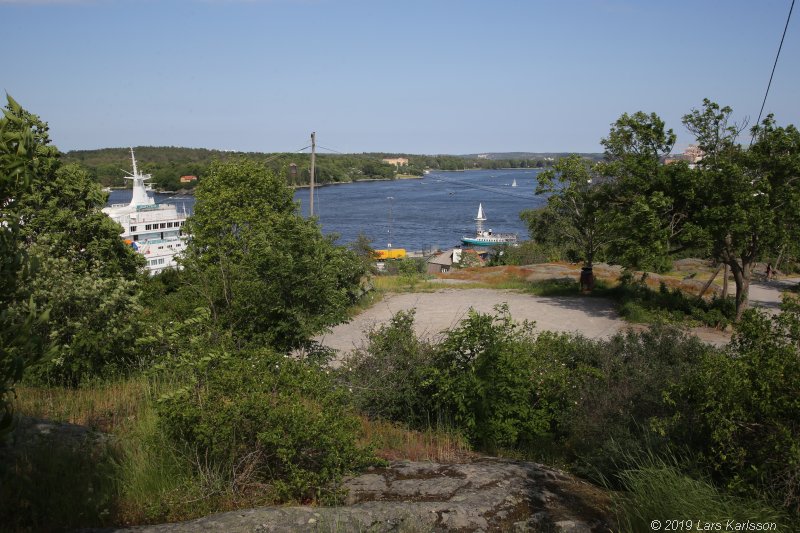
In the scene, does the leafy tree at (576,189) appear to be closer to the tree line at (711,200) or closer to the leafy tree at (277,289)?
the tree line at (711,200)

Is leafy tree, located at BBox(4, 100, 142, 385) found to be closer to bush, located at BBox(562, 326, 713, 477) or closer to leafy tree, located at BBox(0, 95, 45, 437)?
leafy tree, located at BBox(0, 95, 45, 437)

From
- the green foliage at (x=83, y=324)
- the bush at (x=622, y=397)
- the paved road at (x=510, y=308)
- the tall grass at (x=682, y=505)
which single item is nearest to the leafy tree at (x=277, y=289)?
the green foliage at (x=83, y=324)

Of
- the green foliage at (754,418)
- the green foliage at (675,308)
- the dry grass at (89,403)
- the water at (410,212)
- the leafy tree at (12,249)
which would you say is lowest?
the water at (410,212)

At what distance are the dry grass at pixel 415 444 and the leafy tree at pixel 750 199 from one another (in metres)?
11.3

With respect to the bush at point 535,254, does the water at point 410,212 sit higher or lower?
lower

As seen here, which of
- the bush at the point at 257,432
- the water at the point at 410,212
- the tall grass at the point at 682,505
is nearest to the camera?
the tall grass at the point at 682,505

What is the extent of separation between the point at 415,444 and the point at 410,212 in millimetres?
95952

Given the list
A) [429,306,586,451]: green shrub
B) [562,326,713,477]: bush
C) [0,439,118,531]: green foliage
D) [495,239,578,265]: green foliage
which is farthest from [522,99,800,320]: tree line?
[495,239,578,265]: green foliage

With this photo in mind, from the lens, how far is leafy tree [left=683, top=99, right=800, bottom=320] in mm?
15453

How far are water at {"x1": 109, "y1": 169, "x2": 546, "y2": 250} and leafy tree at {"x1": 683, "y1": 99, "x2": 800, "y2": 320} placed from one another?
121 feet

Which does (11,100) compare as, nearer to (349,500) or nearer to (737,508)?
(349,500)

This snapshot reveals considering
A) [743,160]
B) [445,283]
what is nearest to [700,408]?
[743,160]

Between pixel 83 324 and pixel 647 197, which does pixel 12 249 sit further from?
pixel 647 197

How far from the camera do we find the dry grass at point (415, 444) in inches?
238
